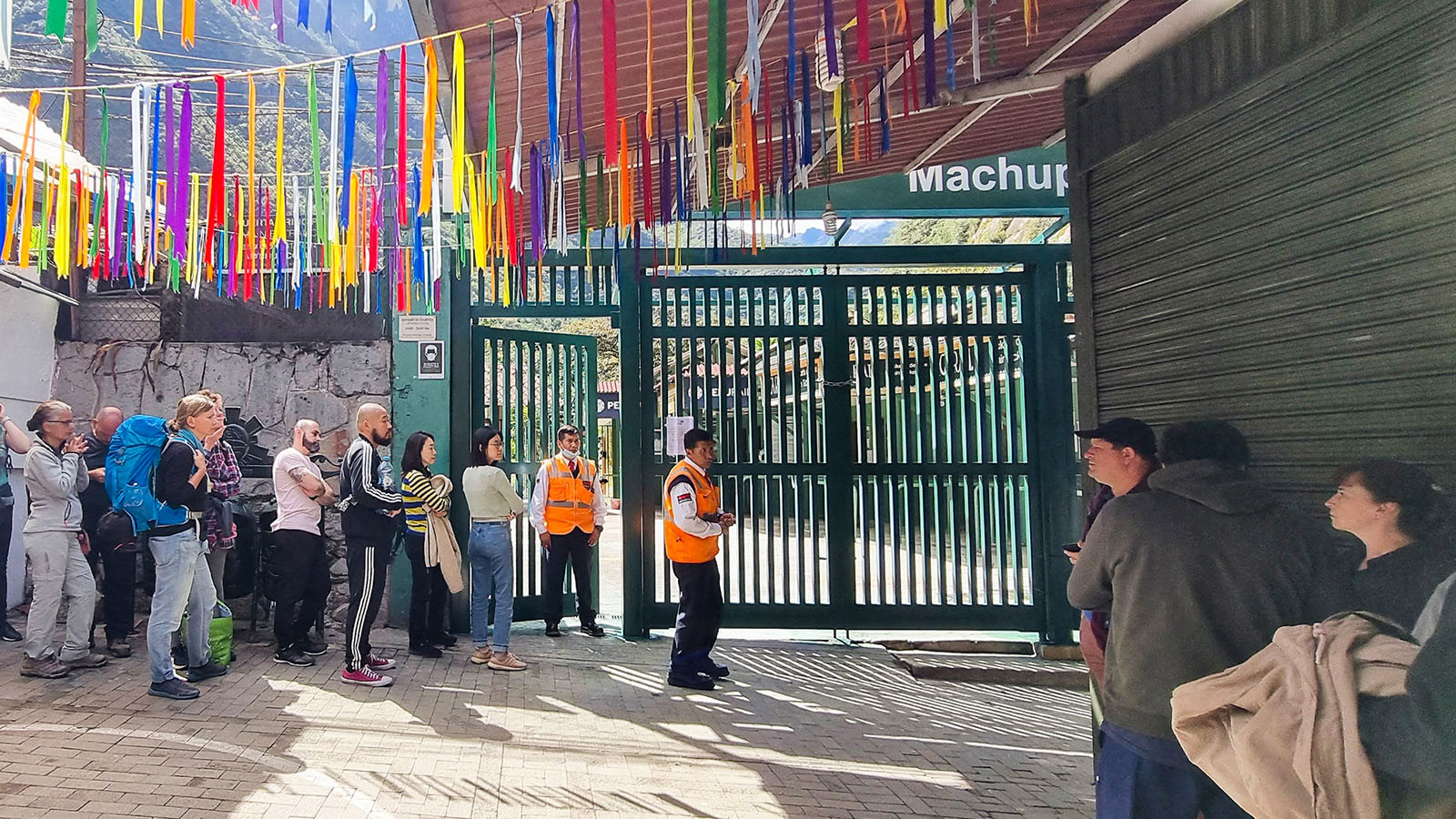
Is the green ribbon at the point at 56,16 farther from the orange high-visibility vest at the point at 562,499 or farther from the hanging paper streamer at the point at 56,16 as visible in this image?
the orange high-visibility vest at the point at 562,499

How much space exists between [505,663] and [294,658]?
1.46 metres

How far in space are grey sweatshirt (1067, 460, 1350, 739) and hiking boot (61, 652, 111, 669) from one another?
6.13 metres

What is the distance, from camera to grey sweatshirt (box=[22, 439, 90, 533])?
5.48 meters

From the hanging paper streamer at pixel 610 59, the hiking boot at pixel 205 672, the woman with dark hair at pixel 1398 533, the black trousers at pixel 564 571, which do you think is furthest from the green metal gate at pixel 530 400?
the woman with dark hair at pixel 1398 533

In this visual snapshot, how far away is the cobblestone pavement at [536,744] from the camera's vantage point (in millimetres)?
3867

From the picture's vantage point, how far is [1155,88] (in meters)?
3.37

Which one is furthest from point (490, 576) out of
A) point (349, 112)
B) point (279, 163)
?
point (349, 112)

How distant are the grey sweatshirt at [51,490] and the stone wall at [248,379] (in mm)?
1747

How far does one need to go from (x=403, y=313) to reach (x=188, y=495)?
248 centimetres

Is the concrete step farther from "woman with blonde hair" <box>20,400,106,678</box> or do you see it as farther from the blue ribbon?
"woman with blonde hair" <box>20,400,106,678</box>

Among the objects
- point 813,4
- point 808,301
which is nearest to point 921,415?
point 808,301

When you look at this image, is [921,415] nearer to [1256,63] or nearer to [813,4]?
[813,4]

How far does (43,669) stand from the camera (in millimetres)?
5527

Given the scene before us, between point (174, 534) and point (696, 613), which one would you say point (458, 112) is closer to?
point (174, 534)
